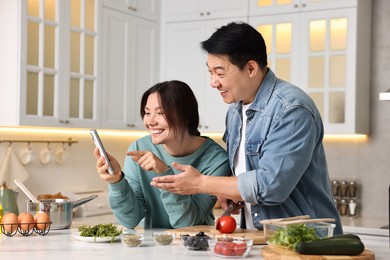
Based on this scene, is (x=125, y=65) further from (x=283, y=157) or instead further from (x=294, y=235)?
(x=294, y=235)

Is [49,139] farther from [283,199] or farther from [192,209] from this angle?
[283,199]

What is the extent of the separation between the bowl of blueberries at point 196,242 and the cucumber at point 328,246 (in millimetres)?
324

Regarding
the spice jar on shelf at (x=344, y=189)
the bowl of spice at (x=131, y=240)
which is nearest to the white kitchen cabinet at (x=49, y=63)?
the spice jar on shelf at (x=344, y=189)

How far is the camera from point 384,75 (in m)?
5.01

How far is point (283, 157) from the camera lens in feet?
7.77

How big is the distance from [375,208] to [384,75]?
95 cm

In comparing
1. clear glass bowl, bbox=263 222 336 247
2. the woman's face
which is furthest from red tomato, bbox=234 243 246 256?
the woman's face

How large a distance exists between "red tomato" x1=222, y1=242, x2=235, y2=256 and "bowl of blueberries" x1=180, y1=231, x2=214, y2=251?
13 cm

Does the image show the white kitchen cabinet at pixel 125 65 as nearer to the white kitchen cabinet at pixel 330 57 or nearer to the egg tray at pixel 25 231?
the white kitchen cabinet at pixel 330 57

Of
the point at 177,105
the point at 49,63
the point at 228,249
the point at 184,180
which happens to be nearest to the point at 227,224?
the point at 184,180

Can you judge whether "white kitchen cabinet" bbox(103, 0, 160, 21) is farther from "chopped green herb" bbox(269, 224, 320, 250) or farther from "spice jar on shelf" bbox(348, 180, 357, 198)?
"chopped green herb" bbox(269, 224, 320, 250)

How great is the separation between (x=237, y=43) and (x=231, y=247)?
77cm

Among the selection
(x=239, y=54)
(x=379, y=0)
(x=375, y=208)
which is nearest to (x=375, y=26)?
(x=379, y=0)

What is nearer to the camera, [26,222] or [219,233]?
[219,233]
